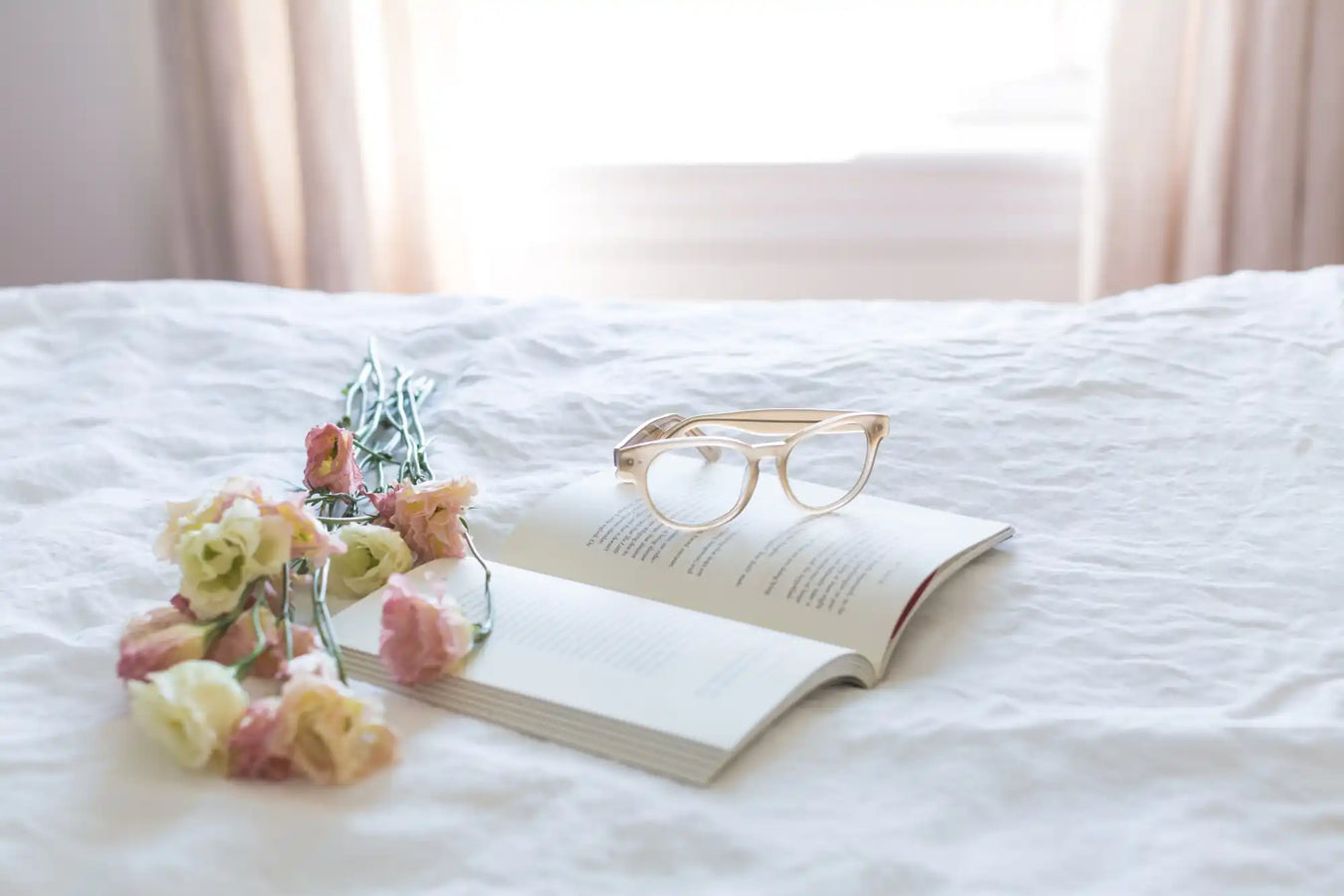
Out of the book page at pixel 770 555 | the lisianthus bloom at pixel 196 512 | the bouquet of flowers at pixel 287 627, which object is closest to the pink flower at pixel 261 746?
the bouquet of flowers at pixel 287 627

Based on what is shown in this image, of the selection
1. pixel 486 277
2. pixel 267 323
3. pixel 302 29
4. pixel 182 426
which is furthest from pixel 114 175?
pixel 182 426

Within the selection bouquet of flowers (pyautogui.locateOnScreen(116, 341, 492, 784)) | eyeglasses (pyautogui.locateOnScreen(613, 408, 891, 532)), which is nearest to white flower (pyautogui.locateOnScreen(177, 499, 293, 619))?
bouquet of flowers (pyautogui.locateOnScreen(116, 341, 492, 784))

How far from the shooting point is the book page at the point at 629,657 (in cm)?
61

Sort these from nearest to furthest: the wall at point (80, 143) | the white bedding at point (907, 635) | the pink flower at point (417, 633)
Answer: the white bedding at point (907, 635) → the pink flower at point (417, 633) → the wall at point (80, 143)

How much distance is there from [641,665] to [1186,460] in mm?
491

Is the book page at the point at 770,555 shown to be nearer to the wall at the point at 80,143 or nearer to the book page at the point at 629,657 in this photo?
the book page at the point at 629,657

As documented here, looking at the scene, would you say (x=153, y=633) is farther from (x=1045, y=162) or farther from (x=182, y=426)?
(x=1045, y=162)

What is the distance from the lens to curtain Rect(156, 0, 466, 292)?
2.29 metres

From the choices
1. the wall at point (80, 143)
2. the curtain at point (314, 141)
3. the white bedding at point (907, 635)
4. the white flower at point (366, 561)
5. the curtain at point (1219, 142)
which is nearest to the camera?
the white bedding at point (907, 635)

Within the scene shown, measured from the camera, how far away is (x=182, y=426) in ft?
3.59

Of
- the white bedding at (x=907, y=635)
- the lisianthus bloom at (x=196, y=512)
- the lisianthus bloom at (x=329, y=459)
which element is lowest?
the white bedding at (x=907, y=635)

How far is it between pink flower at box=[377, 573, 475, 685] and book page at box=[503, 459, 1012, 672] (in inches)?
5.6

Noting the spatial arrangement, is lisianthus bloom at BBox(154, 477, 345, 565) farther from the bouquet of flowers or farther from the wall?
the wall

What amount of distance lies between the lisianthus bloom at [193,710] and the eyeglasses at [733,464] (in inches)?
11.7
